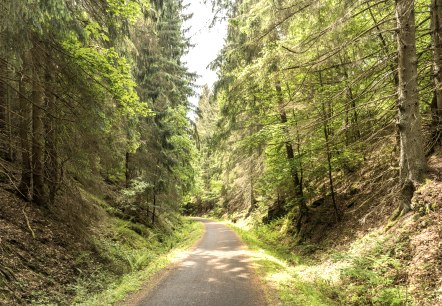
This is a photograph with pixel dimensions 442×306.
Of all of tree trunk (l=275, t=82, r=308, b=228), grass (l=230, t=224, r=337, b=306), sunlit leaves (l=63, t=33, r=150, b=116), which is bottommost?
grass (l=230, t=224, r=337, b=306)

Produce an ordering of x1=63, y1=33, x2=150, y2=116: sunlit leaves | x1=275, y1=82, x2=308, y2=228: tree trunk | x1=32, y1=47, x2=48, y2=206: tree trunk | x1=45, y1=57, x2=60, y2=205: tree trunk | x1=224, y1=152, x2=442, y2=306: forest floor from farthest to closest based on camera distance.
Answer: x1=275, y1=82, x2=308, y2=228: tree trunk
x1=45, y1=57, x2=60, y2=205: tree trunk
x1=63, y1=33, x2=150, y2=116: sunlit leaves
x1=32, y1=47, x2=48, y2=206: tree trunk
x1=224, y1=152, x2=442, y2=306: forest floor

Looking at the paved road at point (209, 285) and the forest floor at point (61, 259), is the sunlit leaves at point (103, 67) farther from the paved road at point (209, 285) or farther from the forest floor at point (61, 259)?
the paved road at point (209, 285)

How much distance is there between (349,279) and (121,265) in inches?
286

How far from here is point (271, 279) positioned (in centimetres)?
827

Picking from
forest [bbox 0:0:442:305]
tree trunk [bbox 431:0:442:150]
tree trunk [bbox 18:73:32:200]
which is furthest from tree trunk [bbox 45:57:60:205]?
tree trunk [bbox 431:0:442:150]

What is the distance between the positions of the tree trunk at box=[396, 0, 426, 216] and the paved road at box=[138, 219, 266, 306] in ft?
14.8

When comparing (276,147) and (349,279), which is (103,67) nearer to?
(349,279)

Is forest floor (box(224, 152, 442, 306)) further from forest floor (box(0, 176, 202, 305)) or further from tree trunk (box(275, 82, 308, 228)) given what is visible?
forest floor (box(0, 176, 202, 305))

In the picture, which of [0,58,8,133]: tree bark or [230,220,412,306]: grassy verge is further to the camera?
[0,58,8,133]: tree bark

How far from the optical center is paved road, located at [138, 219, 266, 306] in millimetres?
6648

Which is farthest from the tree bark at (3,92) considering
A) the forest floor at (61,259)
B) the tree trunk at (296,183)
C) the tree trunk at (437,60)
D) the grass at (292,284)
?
the tree trunk at (296,183)

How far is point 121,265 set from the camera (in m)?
10.6

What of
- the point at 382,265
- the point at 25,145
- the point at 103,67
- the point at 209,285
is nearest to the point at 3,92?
the point at 25,145

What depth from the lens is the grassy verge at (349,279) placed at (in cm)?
636
